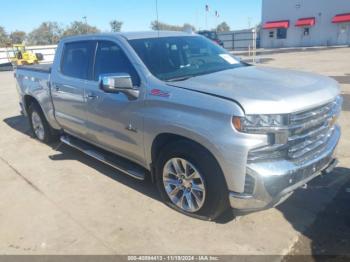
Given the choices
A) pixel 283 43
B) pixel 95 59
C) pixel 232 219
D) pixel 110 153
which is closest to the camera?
pixel 232 219

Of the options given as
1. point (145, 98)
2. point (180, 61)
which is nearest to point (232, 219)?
point (145, 98)

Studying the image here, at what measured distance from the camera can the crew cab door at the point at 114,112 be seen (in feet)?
13.0

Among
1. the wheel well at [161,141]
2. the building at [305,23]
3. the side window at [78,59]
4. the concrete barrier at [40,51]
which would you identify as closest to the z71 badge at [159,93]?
Result: the wheel well at [161,141]

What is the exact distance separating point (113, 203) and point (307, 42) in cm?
4701

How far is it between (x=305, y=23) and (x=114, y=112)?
151ft

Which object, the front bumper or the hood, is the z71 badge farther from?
the front bumper

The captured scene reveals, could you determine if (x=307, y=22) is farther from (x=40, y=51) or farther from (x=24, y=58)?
(x=24, y=58)

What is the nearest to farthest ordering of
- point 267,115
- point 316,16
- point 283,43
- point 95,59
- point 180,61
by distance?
point 267,115 < point 180,61 < point 95,59 < point 316,16 < point 283,43

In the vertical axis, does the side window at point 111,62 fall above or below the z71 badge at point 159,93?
above

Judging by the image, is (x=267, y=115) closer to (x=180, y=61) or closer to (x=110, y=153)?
(x=180, y=61)

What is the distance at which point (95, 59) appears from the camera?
183 inches

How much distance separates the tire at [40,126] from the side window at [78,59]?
143 cm

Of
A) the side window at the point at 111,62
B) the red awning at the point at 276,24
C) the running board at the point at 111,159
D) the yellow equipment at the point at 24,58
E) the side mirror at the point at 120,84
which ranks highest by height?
the red awning at the point at 276,24

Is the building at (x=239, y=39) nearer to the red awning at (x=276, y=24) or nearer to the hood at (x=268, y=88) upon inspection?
the red awning at (x=276, y=24)
